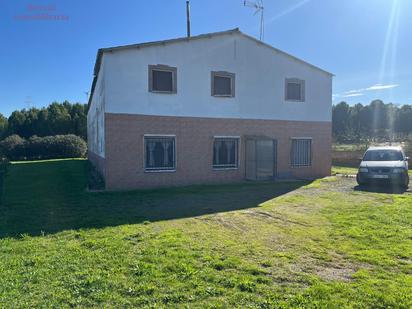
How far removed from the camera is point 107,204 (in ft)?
32.9

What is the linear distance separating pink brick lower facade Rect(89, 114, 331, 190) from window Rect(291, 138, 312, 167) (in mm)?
252

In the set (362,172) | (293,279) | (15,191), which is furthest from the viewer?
(362,172)

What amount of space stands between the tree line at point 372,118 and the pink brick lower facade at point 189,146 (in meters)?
38.2

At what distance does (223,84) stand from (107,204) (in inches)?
330

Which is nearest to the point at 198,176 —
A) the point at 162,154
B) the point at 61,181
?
the point at 162,154

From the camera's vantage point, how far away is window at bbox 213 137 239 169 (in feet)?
50.6

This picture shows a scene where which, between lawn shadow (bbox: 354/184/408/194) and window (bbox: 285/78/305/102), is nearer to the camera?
lawn shadow (bbox: 354/184/408/194)

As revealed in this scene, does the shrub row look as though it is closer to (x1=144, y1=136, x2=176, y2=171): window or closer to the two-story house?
the two-story house

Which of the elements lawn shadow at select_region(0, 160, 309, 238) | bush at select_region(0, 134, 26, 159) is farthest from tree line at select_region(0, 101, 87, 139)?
lawn shadow at select_region(0, 160, 309, 238)

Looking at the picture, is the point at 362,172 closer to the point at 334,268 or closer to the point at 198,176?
the point at 198,176

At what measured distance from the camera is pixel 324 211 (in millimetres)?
8875

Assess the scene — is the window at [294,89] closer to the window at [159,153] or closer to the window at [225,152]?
the window at [225,152]

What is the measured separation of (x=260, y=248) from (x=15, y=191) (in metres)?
11.2

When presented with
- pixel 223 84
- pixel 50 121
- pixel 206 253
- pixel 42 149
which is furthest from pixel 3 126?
pixel 206 253
